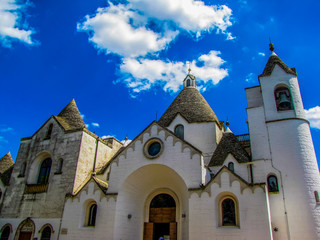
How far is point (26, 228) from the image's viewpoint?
63.7 ft

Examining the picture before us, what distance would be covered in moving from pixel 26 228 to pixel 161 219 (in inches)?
412

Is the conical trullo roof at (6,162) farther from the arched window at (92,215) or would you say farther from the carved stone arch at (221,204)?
the carved stone arch at (221,204)

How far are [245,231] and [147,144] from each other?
803cm

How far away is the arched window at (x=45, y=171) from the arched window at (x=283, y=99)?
19.0 m

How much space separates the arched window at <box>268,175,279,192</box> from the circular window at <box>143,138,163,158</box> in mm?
7381

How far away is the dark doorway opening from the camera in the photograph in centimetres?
1762

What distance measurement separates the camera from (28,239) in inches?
747

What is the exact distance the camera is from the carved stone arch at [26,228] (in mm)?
19141

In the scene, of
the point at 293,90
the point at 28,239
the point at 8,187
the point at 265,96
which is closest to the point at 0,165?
the point at 8,187

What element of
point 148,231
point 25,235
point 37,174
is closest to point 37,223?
point 25,235

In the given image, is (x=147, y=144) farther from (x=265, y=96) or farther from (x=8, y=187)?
(x=8, y=187)

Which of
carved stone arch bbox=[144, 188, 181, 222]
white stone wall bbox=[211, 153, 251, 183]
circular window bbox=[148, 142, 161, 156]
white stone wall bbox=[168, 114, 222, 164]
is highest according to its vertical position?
white stone wall bbox=[168, 114, 222, 164]

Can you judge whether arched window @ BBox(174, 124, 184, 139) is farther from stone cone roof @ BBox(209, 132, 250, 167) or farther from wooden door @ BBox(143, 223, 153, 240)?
wooden door @ BBox(143, 223, 153, 240)

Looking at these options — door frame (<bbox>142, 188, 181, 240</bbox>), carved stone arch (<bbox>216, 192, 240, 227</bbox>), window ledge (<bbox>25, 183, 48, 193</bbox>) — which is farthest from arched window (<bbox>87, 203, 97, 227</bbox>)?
carved stone arch (<bbox>216, 192, 240, 227</bbox>)
